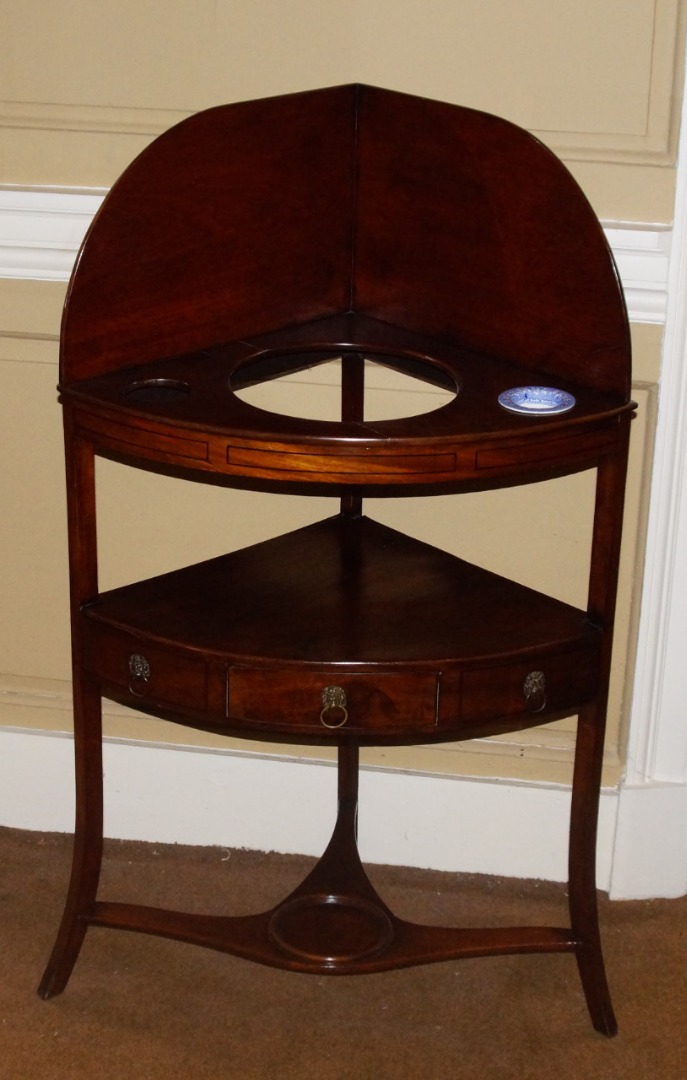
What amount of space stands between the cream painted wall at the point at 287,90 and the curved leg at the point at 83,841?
413 millimetres

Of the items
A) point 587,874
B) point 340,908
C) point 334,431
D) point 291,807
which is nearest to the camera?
point 334,431

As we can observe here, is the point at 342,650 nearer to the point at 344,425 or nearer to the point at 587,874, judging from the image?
the point at 344,425

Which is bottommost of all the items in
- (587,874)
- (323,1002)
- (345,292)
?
(323,1002)

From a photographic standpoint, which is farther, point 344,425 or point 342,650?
point 342,650

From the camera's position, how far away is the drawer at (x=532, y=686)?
1.72 m

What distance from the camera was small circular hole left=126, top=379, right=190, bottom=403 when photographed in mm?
1714

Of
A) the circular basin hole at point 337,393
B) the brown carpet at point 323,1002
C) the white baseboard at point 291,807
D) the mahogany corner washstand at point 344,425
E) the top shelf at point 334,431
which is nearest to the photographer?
the top shelf at point 334,431

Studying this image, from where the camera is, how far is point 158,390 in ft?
5.76

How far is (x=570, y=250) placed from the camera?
5.76 feet

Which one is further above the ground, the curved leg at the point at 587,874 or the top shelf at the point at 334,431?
the top shelf at the point at 334,431


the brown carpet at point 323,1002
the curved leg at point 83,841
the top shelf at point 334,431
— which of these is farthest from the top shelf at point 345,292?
the brown carpet at point 323,1002

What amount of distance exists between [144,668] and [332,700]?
26cm

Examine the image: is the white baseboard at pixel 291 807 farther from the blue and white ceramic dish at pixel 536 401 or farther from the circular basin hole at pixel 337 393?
the blue and white ceramic dish at pixel 536 401

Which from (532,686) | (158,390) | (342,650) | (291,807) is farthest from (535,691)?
(291,807)
